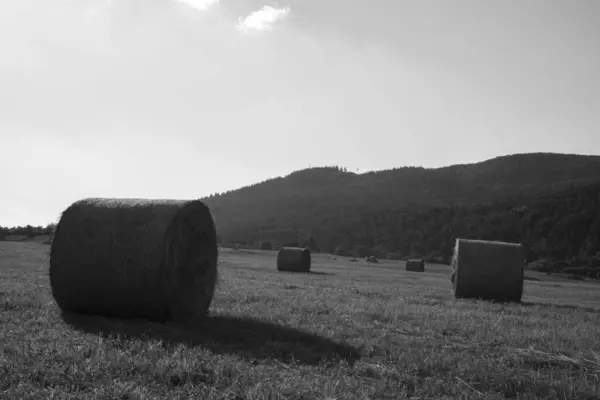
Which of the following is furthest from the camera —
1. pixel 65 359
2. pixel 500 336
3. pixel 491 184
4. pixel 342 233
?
pixel 491 184

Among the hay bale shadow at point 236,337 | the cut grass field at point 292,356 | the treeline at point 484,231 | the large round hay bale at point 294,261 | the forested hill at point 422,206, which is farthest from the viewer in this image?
the forested hill at point 422,206

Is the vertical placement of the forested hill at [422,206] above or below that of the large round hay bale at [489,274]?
above

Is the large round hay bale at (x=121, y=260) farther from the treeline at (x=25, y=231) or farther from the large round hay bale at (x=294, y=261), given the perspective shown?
the treeline at (x=25, y=231)

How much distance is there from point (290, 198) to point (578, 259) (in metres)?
108

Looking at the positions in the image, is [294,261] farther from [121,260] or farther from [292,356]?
[292,356]

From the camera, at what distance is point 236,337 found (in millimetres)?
8352

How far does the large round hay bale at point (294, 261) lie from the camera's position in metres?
34.1

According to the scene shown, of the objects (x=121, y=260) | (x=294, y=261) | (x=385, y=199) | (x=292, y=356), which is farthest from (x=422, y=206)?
(x=292, y=356)

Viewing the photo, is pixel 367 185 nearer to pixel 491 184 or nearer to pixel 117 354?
pixel 491 184

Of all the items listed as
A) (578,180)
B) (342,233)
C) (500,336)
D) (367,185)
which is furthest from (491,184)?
(500,336)

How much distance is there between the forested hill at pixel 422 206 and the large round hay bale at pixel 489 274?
63.0m

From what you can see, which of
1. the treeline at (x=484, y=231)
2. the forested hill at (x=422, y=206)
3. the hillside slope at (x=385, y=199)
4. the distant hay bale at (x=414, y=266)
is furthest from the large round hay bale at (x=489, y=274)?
the hillside slope at (x=385, y=199)

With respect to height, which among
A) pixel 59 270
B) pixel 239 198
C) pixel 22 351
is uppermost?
pixel 239 198

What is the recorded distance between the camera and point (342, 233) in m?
112
